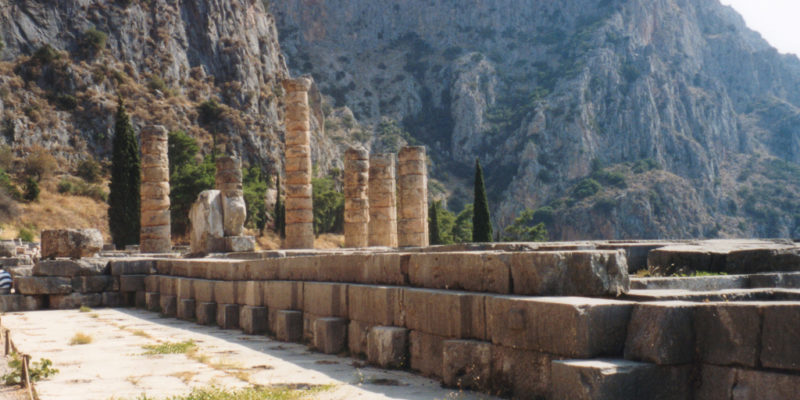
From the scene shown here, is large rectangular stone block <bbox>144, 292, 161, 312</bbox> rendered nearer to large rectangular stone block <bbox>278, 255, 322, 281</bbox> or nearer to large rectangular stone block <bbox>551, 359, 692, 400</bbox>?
large rectangular stone block <bbox>278, 255, 322, 281</bbox>

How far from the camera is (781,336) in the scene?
3936 millimetres

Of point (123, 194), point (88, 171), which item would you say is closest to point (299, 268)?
point (123, 194)

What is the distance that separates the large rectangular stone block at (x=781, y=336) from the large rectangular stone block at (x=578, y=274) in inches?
57.3

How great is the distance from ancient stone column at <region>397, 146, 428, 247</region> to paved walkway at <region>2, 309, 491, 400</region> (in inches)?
558

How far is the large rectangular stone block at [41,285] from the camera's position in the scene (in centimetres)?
1503

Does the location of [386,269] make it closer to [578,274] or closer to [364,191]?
[578,274]

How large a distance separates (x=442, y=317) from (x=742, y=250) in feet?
12.9

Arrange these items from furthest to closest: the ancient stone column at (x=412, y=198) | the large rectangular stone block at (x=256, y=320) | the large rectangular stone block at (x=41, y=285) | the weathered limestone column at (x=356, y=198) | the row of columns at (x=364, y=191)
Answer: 1. the weathered limestone column at (x=356, y=198)
2. the row of columns at (x=364, y=191)
3. the ancient stone column at (x=412, y=198)
4. the large rectangular stone block at (x=41, y=285)
5. the large rectangular stone block at (x=256, y=320)

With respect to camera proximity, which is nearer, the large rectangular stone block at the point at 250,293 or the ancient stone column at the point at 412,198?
the large rectangular stone block at the point at 250,293

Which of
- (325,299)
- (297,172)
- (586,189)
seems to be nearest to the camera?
(325,299)

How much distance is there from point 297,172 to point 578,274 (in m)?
20.5

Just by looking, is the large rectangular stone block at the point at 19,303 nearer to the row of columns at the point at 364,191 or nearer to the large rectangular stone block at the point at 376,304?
the large rectangular stone block at the point at 376,304

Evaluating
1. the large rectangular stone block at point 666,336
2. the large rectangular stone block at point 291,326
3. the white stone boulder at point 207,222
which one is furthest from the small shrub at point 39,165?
the large rectangular stone block at point 666,336

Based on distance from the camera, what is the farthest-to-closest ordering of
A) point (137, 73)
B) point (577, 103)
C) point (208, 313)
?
point (577, 103), point (137, 73), point (208, 313)
